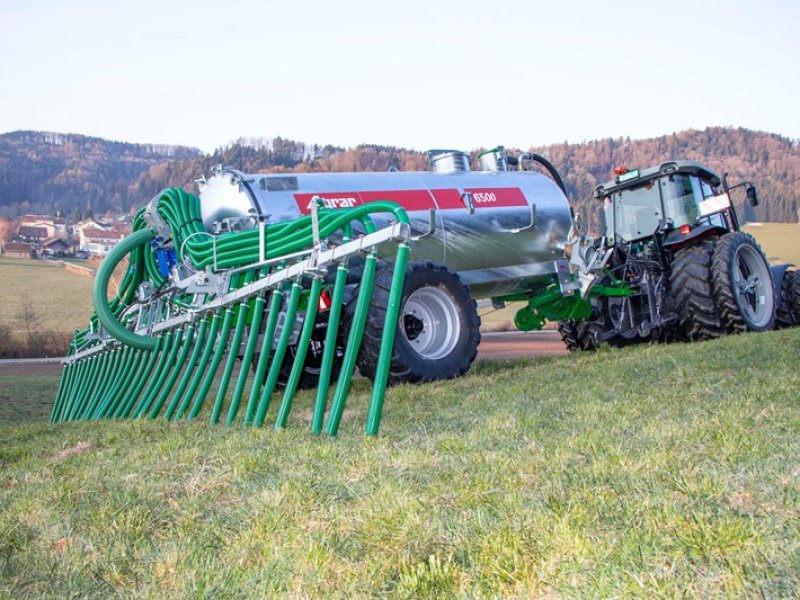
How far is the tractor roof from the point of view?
10.8 meters

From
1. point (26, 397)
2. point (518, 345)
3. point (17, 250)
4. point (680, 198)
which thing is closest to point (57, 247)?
point (17, 250)

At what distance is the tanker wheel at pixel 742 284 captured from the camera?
9.56 metres

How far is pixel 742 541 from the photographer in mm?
2000

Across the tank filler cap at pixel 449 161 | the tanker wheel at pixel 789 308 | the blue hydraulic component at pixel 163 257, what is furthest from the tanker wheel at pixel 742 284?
the blue hydraulic component at pixel 163 257

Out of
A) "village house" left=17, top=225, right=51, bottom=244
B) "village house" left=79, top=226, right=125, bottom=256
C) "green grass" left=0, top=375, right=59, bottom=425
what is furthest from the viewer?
"village house" left=17, top=225, right=51, bottom=244

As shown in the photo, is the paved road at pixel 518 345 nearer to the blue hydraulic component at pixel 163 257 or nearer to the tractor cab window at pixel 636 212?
the tractor cab window at pixel 636 212

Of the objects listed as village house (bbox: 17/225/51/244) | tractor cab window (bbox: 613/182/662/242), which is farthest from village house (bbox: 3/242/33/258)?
tractor cab window (bbox: 613/182/662/242)

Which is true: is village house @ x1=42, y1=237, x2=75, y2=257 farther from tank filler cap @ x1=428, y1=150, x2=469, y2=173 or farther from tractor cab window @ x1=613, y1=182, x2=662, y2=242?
tank filler cap @ x1=428, y1=150, x2=469, y2=173

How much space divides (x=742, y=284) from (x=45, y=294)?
3799cm

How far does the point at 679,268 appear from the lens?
385 inches

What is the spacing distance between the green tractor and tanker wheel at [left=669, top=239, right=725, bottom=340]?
1cm

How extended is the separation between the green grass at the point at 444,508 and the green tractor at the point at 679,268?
5.18 metres

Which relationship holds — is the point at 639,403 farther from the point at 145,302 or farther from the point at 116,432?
the point at 145,302

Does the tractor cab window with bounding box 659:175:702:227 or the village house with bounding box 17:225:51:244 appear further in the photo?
the village house with bounding box 17:225:51:244
